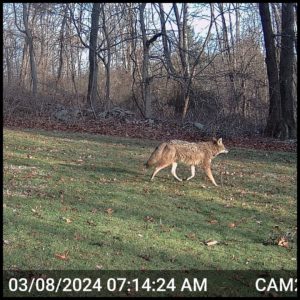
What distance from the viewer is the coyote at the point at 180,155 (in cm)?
1258

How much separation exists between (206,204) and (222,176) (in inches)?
135

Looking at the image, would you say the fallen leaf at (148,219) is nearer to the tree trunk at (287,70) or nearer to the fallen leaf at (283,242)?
the fallen leaf at (283,242)

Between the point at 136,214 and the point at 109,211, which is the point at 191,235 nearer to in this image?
the point at 136,214

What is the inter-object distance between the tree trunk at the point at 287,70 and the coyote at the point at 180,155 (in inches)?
535

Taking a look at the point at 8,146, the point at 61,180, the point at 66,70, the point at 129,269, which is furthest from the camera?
the point at 66,70

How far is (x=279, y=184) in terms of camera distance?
13930 mm

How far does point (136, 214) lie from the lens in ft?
32.2

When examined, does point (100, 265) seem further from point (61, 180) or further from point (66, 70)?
point (66, 70)

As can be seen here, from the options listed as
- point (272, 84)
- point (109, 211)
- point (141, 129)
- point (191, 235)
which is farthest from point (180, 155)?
point (272, 84)

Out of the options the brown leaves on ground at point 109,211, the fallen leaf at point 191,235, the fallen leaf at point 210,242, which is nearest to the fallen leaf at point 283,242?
the fallen leaf at point 210,242

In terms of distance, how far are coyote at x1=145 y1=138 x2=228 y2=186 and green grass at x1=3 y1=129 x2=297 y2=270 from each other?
485 millimetres

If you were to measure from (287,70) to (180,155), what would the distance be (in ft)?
52.1

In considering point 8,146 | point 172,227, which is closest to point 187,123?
point 8,146

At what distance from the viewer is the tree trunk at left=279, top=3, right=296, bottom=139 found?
85.3 feet
